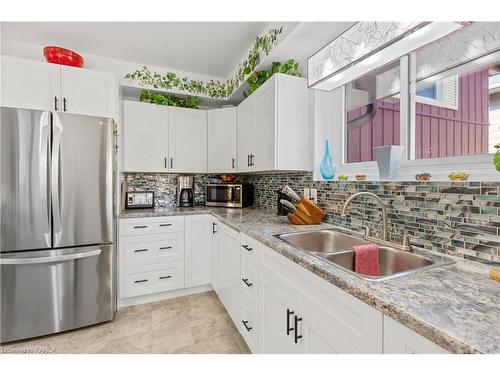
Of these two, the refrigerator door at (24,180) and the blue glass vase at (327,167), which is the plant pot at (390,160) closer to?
the blue glass vase at (327,167)

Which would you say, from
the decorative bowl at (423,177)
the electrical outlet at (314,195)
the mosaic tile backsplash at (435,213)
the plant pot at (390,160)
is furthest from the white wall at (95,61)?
the decorative bowl at (423,177)

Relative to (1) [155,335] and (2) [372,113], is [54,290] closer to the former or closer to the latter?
(1) [155,335]

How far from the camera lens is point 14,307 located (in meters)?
1.75

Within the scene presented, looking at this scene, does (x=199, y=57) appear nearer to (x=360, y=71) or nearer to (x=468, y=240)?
(x=360, y=71)

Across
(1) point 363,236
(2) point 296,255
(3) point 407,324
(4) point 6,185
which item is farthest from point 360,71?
(4) point 6,185

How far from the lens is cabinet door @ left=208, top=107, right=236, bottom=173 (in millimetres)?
2881

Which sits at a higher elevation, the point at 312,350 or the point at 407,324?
the point at 407,324

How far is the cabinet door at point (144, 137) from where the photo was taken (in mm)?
2617

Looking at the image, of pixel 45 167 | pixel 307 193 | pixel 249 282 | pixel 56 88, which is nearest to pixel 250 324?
pixel 249 282

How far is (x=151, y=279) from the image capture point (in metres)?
2.38

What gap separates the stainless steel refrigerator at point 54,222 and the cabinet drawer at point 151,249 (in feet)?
0.91

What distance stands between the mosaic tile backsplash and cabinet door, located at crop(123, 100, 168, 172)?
1.95 m

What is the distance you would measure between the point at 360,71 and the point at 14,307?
2851 mm

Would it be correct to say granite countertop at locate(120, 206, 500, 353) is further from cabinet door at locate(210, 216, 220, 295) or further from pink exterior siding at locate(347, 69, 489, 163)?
cabinet door at locate(210, 216, 220, 295)
